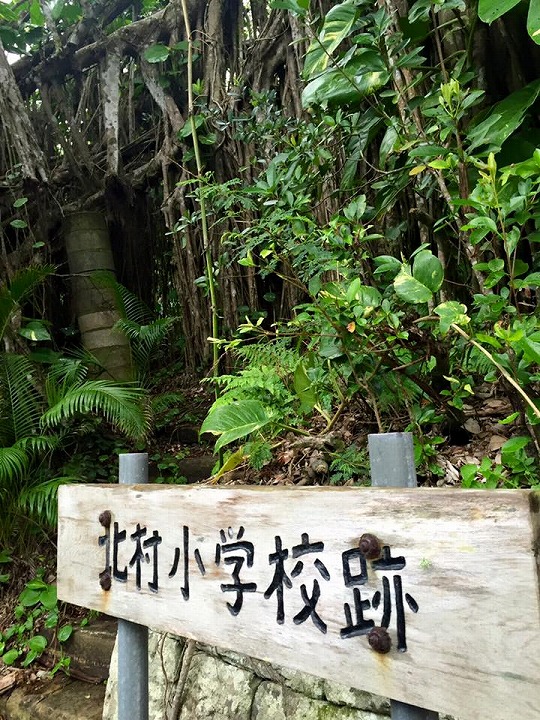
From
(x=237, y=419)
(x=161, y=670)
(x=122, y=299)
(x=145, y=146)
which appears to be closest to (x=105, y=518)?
(x=237, y=419)

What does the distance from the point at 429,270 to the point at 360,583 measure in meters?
0.56

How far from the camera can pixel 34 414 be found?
2.90 meters

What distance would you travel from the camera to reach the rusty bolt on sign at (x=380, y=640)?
641 millimetres

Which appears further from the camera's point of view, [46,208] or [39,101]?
[39,101]

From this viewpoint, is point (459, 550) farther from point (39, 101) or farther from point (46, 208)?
point (39, 101)

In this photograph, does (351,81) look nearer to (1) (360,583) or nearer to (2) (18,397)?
(1) (360,583)

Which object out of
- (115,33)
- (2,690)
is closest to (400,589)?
(2,690)

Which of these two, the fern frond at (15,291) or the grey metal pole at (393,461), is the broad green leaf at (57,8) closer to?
the fern frond at (15,291)

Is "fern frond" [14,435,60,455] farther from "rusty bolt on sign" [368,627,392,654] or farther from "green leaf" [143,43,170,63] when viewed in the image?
"green leaf" [143,43,170,63]

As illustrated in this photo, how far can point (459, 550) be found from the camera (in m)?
0.59

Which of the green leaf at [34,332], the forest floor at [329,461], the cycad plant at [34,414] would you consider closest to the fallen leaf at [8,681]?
the forest floor at [329,461]

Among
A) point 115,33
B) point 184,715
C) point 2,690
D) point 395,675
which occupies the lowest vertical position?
point 2,690

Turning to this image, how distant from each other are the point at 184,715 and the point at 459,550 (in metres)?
1.27

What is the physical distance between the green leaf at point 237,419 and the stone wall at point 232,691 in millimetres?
588
